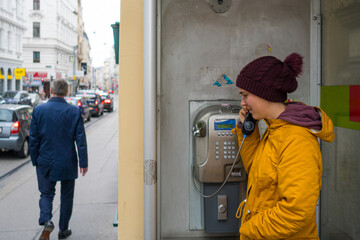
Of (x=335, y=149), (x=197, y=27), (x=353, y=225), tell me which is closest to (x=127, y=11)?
(x=197, y=27)

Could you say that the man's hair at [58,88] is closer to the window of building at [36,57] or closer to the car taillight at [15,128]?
the car taillight at [15,128]

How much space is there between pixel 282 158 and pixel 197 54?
→ 162 centimetres

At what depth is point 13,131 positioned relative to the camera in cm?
1012

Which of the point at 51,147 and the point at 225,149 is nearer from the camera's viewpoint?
the point at 225,149

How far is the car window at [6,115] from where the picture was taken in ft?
33.6

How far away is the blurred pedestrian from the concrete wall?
110cm

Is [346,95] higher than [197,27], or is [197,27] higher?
[197,27]

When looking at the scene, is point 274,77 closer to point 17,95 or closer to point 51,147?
point 51,147

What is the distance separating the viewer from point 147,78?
258 centimetres

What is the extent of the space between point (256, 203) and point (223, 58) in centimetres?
157

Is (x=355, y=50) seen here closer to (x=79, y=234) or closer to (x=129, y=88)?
(x=129, y=88)

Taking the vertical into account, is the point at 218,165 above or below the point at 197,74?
below

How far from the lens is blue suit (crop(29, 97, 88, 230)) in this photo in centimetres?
428

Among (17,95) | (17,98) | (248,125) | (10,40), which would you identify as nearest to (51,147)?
(248,125)
